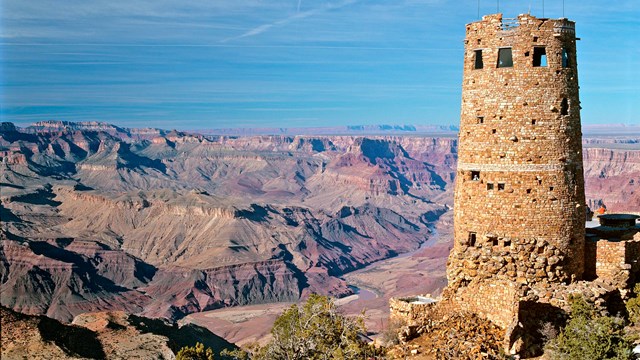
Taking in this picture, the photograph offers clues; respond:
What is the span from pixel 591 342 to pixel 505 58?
872 cm

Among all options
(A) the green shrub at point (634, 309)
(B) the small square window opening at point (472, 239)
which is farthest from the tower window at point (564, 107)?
(A) the green shrub at point (634, 309)

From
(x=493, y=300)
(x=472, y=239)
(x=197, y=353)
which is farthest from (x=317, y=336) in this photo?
(x=197, y=353)

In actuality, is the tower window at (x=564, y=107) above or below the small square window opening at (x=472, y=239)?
above

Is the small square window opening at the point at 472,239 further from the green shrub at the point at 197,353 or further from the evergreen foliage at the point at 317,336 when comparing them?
the green shrub at the point at 197,353

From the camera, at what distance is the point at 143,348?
131ft

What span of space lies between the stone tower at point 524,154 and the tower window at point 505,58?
31 millimetres

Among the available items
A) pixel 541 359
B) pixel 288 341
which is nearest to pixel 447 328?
pixel 541 359

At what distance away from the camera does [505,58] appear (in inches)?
782

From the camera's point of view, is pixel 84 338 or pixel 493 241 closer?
pixel 493 241

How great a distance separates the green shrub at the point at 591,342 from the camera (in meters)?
16.6

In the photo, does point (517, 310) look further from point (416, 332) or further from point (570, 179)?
point (570, 179)

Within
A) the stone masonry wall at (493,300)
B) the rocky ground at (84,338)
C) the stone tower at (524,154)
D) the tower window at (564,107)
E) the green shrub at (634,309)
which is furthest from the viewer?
the rocky ground at (84,338)

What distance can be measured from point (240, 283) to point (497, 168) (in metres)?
178

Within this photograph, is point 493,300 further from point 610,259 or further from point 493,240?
point 610,259
